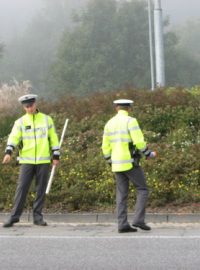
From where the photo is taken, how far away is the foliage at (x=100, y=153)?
1130cm

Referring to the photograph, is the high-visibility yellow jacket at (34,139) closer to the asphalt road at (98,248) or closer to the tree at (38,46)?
the asphalt road at (98,248)

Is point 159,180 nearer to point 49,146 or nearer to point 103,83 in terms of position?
point 49,146

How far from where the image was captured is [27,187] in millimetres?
10094

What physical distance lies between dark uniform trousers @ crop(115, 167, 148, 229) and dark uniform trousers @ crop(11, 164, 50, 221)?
1.23 meters

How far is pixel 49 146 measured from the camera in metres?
10.2

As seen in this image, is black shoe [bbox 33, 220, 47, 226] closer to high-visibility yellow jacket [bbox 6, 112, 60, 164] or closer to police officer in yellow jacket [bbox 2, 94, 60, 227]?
police officer in yellow jacket [bbox 2, 94, 60, 227]

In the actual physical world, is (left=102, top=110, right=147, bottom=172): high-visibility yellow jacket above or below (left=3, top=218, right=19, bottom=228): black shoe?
above

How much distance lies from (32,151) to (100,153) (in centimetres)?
352

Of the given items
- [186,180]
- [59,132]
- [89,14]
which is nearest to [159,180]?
[186,180]

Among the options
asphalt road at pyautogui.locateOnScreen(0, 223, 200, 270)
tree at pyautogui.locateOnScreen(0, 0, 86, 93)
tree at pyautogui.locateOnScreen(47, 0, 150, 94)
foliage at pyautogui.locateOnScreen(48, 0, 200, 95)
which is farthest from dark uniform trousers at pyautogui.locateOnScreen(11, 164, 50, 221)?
tree at pyautogui.locateOnScreen(0, 0, 86, 93)

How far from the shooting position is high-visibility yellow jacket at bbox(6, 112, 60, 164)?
10.0 meters

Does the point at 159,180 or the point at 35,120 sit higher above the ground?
the point at 35,120

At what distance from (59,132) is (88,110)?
57.5 inches

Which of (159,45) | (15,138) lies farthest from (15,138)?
(159,45)
